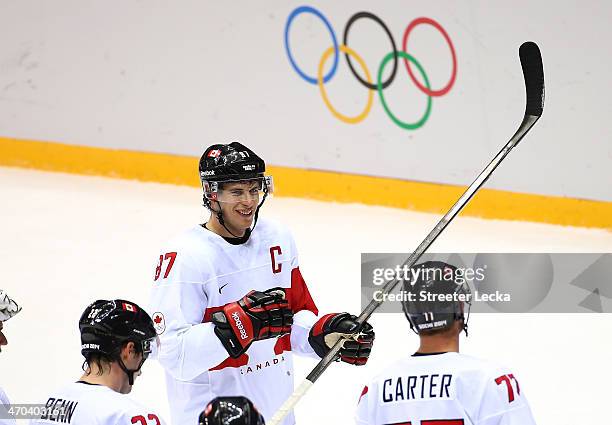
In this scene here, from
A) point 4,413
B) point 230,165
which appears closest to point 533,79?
point 230,165

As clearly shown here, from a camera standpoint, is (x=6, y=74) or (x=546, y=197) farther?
(x=6, y=74)

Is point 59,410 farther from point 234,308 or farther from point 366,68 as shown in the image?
point 366,68

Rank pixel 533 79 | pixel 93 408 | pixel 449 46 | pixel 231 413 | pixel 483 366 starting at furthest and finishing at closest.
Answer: pixel 449 46 → pixel 533 79 → pixel 93 408 → pixel 483 366 → pixel 231 413

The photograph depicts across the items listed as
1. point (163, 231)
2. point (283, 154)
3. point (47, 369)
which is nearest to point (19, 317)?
point (47, 369)

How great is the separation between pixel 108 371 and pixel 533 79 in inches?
61.7

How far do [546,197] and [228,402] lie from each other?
17.3ft

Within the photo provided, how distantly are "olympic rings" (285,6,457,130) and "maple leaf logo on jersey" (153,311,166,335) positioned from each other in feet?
14.5

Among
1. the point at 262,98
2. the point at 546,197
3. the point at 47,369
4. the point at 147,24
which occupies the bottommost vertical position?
the point at 47,369

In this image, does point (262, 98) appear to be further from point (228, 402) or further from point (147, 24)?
point (228, 402)

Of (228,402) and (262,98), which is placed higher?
(262,98)

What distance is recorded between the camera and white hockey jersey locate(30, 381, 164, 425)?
8.81 feet

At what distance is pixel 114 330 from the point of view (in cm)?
280

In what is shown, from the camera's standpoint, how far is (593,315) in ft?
19.2

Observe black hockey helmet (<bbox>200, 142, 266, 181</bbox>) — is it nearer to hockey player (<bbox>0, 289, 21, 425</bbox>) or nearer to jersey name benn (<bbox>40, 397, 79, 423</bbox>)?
hockey player (<bbox>0, 289, 21, 425</bbox>)
